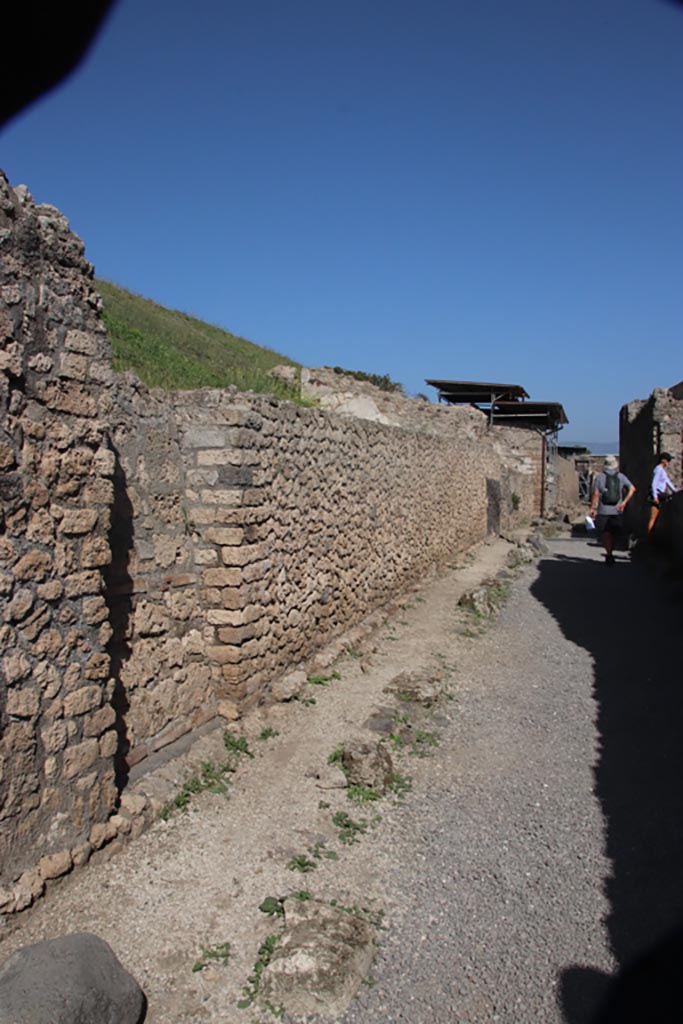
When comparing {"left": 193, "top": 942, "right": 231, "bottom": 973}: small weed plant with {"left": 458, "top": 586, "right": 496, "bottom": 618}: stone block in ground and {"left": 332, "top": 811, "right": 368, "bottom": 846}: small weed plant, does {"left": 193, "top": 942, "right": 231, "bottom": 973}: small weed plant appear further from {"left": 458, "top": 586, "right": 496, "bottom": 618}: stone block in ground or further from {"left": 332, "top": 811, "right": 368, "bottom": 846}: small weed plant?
{"left": 458, "top": 586, "right": 496, "bottom": 618}: stone block in ground

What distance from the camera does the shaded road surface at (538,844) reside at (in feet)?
10.4

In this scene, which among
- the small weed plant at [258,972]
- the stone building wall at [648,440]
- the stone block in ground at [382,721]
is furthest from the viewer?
the stone building wall at [648,440]

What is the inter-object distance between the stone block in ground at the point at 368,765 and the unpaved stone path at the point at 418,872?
0.17m

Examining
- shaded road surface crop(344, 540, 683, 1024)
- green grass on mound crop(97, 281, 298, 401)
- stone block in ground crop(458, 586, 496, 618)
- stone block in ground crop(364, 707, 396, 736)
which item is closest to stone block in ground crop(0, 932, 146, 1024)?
shaded road surface crop(344, 540, 683, 1024)

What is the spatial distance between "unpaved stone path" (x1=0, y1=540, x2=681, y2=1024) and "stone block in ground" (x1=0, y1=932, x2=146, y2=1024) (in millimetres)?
220

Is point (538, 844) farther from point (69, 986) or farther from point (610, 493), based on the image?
point (610, 493)

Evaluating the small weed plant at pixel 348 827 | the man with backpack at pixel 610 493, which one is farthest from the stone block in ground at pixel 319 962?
the man with backpack at pixel 610 493

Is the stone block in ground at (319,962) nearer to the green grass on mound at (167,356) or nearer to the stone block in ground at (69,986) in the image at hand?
the stone block in ground at (69,986)

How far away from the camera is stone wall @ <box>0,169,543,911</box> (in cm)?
346

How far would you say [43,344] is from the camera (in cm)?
364

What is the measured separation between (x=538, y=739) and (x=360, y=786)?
1691 millimetres

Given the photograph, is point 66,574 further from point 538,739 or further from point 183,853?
point 538,739

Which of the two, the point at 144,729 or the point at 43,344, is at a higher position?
the point at 43,344

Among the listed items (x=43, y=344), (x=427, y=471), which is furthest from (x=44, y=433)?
(x=427, y=471)
